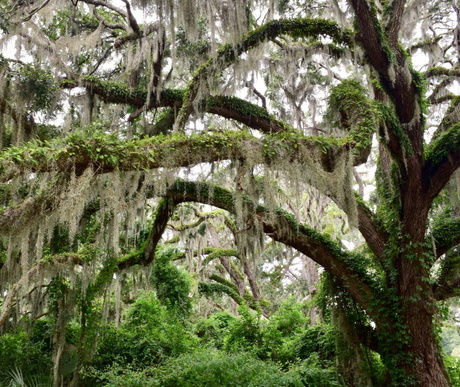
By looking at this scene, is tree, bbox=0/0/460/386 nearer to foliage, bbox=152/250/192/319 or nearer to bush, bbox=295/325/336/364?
bush, bbox=295/325/336/364

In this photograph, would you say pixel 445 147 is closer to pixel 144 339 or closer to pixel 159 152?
pixel 159 152

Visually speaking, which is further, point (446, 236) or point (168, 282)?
point (168, 282)

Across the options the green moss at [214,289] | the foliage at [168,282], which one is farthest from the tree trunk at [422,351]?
the green moss at [214,289]

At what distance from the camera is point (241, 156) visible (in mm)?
5094

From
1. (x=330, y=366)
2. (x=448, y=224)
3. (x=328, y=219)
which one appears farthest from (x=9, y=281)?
(x=328, y=219)

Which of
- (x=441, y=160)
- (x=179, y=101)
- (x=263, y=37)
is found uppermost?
(x=263, y=37)

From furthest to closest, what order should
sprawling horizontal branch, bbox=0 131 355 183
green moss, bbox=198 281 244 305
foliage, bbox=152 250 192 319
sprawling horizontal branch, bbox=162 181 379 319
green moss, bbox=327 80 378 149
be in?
green moss, bbox=198 281 244 305 → foliage, bbox=152 250 192 319 → sprawling horizontal branch, bbox=162 181 379 319 → green moss, bbox=327 80 378 149 → sprawling horizontal branch, bbox=0 131 355 183

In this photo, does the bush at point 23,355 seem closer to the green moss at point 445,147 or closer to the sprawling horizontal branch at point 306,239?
the sprawling horizontal branch at point 306,239

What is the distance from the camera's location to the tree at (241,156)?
4629mm

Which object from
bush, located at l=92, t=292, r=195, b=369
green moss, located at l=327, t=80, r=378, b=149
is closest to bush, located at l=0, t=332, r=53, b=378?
bush, located at l=92, t=292, r=195, b=369

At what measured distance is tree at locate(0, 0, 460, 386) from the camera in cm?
463

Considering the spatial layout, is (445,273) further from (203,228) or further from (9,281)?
(9,281)

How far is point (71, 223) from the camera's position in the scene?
13.6ft

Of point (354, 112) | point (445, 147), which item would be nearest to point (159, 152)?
point (354, 112)
